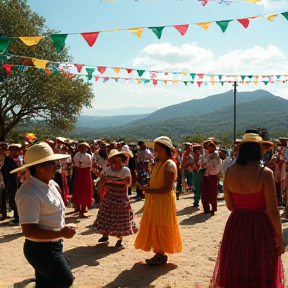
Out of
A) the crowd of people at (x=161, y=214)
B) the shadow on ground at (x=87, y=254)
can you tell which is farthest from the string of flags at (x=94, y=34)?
the shadow on ground at (x=87, y=254)

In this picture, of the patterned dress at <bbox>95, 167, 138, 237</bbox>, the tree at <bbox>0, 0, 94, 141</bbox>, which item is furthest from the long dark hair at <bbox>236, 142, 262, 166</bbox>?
the tree at <bbox>0, 0, 94, 141</bbox>

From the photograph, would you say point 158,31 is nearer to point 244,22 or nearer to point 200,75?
point 244,22

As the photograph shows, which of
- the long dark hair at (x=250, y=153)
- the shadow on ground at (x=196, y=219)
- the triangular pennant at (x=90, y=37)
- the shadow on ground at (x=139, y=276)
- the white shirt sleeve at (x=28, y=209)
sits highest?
the triangular pennant at (x=90, y=37)

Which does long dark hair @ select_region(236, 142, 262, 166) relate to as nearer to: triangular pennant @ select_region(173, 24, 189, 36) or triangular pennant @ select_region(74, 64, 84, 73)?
triangular pennant @ select_region(173, 24, 189, 36)

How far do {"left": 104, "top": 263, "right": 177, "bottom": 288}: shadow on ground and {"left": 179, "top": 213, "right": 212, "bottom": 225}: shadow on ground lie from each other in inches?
125

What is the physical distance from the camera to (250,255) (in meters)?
3.72

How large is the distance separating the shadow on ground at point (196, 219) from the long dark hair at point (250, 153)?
525 centimetres

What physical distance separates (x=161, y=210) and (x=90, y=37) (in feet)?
11.6

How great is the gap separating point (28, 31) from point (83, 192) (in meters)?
16.4

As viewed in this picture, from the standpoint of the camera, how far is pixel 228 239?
387 centimetres

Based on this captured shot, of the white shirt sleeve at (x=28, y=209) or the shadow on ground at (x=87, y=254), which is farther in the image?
the shadow on ground at (x=87, y=254)

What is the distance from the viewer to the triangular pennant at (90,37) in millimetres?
7191

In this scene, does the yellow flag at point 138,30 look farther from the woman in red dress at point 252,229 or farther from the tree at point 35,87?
the tree at point 35,87

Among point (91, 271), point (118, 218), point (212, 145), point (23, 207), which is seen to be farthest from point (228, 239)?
point (212, 145)
